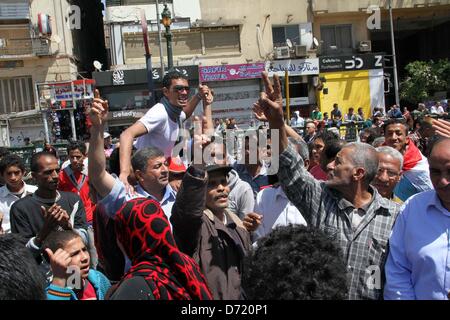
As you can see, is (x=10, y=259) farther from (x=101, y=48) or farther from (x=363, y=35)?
(x=101, y=48)

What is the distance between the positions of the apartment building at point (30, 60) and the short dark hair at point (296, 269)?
75.4ft

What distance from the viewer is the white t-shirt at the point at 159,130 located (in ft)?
13.0

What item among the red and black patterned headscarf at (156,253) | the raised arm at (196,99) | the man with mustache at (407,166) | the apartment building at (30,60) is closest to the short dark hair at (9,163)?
the raised arm at (196,99)

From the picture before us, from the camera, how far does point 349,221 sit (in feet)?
9.59

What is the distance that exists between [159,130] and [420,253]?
2244 mm

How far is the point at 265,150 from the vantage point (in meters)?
4.35

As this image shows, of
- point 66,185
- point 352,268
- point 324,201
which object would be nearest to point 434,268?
point 352,268

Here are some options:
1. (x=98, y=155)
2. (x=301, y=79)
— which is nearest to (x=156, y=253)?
(x=98, y=155)

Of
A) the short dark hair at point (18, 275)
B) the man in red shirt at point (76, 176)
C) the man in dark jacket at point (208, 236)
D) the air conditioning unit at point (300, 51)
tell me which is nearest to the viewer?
the short dark hair at point (18, 275)

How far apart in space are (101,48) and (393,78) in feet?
62.3

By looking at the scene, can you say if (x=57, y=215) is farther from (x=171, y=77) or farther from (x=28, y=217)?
(x=171, y=77)

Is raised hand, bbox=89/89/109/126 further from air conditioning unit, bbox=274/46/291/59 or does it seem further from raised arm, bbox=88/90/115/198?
air conditioning unit, bbox=274/46/291/59

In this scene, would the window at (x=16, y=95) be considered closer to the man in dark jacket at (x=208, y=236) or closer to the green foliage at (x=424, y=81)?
the green foliage at (x=424, y=81)

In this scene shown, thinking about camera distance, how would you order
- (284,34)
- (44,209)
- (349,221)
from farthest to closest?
(284,34)
(44,209)
(349,221)
